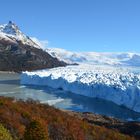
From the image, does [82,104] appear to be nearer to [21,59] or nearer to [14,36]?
[21,59]

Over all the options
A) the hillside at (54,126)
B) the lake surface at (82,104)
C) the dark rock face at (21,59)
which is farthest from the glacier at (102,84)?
the dark rock face at (21,59)

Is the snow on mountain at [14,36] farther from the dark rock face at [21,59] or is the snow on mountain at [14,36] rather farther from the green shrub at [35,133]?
the green shrub at [35,133]

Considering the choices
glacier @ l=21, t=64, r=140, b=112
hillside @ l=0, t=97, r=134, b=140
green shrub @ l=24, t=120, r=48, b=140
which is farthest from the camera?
glacier @ l=21, t=64, r=140, b=112

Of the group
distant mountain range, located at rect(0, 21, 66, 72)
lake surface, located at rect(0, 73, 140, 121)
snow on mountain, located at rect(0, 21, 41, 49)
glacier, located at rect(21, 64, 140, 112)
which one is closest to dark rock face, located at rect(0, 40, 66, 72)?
distant mountain range, located at rect(0, 21, 66, 72)

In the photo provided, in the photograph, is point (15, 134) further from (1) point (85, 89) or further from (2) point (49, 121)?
(1) point (85, 89)

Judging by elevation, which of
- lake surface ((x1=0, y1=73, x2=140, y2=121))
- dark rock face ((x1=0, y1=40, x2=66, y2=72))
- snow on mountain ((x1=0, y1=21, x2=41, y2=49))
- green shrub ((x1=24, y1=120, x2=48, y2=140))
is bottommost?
lake surface ((x1=0, y1=73, x2=140, y2=121))

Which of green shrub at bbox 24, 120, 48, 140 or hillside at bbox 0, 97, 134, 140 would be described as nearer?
green shrub at bbox 24, 120, 48, 140

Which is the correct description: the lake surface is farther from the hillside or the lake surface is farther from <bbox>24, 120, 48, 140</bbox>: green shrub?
<bbox>24, 120, 48, 140</bbox>: green shrub

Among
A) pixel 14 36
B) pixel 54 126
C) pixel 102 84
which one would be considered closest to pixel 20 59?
pixel 14 36
